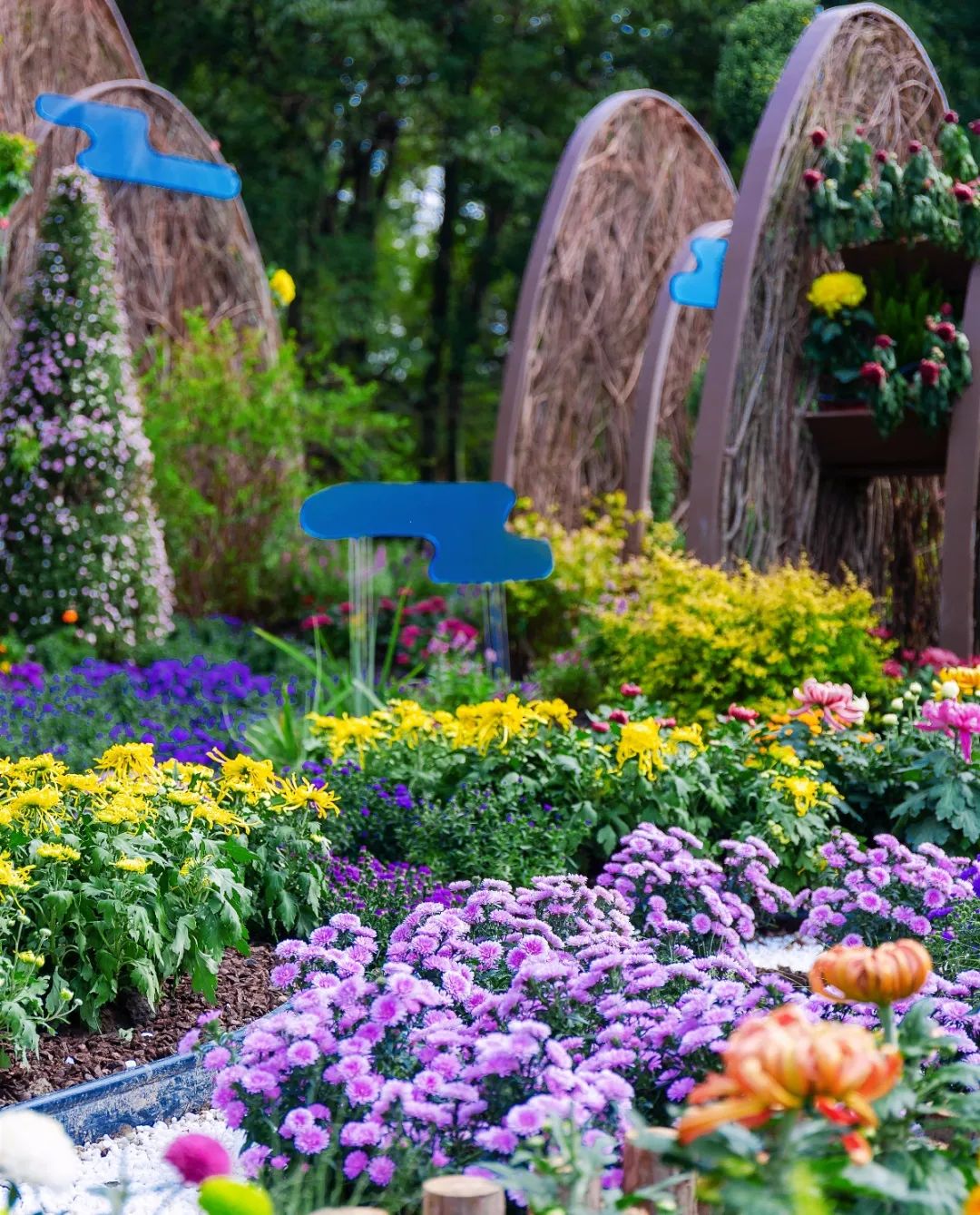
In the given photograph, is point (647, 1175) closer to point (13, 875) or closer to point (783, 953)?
point (13, 875)

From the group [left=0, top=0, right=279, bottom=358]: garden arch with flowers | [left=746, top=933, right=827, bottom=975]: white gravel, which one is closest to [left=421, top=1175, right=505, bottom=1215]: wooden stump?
[left=746, top=933, right=827, bottom=975]: white gravel

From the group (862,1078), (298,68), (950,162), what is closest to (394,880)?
(862,1078)

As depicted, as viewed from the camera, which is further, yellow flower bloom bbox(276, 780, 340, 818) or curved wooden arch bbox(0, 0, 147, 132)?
curved wooden arch bbox(0, 0, 147, 132)

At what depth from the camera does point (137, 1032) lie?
300 centimetres

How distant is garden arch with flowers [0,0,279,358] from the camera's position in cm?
932

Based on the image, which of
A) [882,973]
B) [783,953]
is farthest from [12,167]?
[882,973]

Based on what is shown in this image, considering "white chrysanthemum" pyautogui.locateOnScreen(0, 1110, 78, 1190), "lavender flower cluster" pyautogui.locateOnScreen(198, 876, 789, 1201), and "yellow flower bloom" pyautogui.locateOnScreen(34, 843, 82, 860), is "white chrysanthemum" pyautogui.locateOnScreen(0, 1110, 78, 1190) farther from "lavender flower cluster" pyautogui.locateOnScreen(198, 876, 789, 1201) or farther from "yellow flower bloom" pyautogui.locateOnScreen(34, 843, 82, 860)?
"yellow flower bloom" pyautogui.locateOnScreen(34, 843, 82, 860)

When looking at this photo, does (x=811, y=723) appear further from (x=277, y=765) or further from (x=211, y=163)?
(x=211, y=163)

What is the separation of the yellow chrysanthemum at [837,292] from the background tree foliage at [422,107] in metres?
8.09

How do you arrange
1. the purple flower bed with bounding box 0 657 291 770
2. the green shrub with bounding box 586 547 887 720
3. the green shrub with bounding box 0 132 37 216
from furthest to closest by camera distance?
the green shrub with bounding box 0 132 37 216, the green shrub with bounding box 586 547 887 720, the purple flower bed with bounding box 0 657 291 770

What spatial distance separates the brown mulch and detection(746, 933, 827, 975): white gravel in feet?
4.73

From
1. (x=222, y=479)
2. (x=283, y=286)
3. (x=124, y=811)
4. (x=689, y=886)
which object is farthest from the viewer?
(x=283, y=286)

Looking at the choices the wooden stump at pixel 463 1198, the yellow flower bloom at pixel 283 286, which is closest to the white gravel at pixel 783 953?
the wooden stump at pixel 463 1198

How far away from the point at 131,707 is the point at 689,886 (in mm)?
3601
